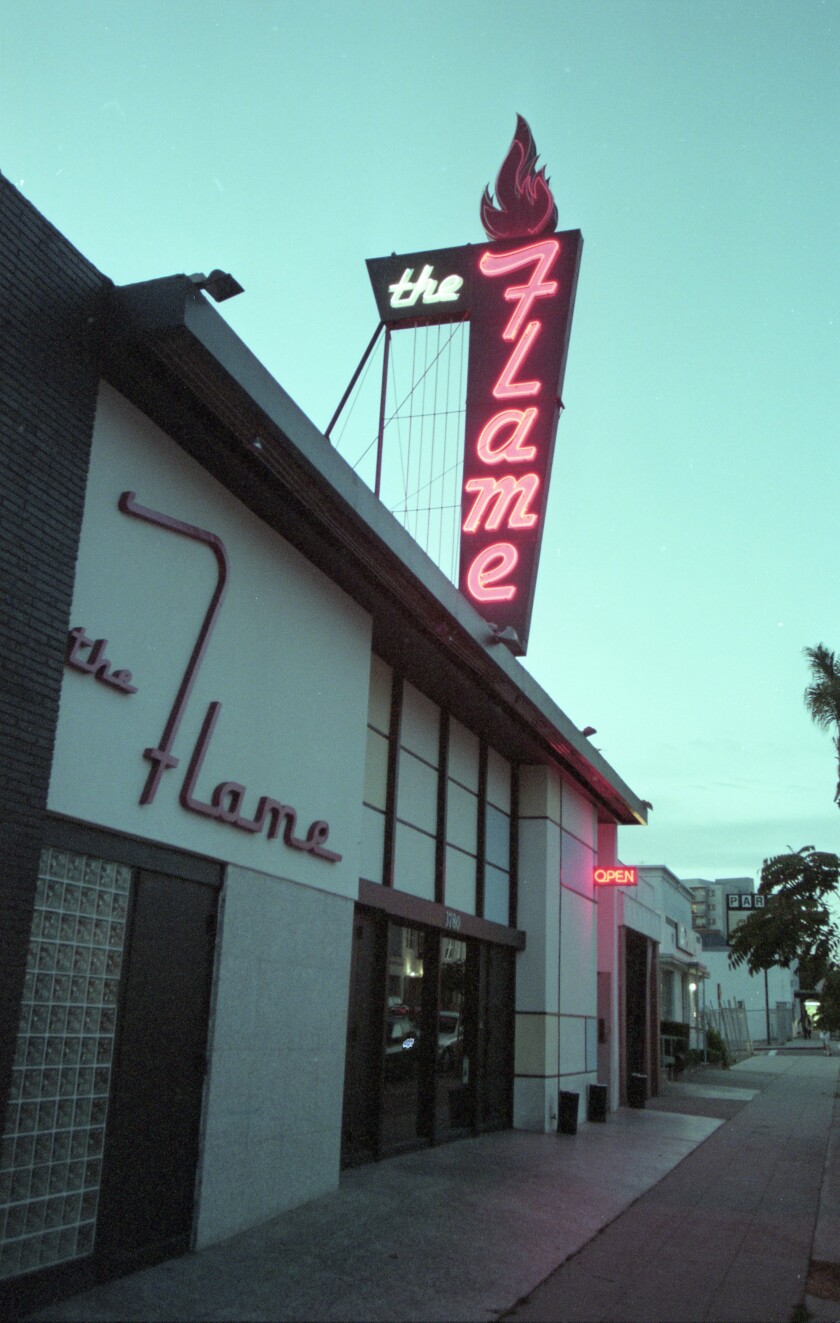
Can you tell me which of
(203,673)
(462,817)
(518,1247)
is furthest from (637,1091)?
(203,673)

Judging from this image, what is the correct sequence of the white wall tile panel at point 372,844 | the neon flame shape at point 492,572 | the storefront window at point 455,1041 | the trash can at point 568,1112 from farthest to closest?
the trash can at point 568,1112 < the neon flame shape at point 492,572 < the storefront window at point 455,1041 < the white wall tile panel at point 372,844

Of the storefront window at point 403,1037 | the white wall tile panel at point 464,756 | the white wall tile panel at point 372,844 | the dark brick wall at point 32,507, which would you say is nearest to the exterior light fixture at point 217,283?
the dark brick wall at point 32,507

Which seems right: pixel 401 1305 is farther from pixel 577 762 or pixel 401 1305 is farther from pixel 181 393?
pixel 577 762

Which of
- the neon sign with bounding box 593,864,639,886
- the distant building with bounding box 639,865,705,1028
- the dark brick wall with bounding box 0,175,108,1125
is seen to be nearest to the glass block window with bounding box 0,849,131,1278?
the dark brick wall with bounding box 0,175,108,1125

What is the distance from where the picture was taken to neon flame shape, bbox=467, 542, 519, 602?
14461 millimetres

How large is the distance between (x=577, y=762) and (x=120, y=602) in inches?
448

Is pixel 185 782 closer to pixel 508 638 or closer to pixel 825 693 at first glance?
pixel 508 638

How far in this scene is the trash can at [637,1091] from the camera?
21.3m

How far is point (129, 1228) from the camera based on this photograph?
7586 mm

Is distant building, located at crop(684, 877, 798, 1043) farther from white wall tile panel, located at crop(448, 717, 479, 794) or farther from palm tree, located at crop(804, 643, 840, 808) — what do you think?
white wall tile panel, located at crop(448, 717, 479, 794)

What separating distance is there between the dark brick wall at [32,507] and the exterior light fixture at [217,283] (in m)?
0.81

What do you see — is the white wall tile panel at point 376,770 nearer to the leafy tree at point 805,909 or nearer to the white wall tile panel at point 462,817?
the white wall tile panel at point 462,817

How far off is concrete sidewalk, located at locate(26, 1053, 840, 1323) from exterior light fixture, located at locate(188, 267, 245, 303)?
6516 mm

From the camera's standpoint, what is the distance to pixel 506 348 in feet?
51.4
